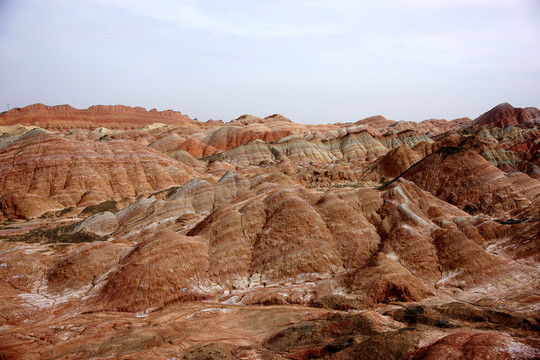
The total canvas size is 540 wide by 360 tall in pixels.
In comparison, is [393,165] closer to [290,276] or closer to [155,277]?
[290,276]

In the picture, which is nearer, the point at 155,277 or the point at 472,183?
the point at 155,277

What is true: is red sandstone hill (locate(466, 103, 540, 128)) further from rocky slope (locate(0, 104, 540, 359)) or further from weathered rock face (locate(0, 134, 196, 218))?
Result: weathered rock face (locate(0, 134, 196, 218))

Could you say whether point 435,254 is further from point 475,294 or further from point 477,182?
point 477,182

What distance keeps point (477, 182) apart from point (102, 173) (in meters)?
65.7

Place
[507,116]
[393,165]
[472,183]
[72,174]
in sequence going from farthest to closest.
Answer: [507,116] → [393,165] → [72,174] → [472,183]

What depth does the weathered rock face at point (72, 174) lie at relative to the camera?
2552 inches

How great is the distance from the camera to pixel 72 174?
70062 mm

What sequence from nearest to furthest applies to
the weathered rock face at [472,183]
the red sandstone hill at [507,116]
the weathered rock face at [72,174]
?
the weathered rock face at [472,183], the weathered rock face at [72,174], the red sandstone hill at [507,116]

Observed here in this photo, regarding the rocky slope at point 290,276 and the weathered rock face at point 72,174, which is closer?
the rocky slope at point 290,276

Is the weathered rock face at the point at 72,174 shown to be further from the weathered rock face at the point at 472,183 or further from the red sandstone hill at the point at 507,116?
the red sandstone hill at the point at 507,116

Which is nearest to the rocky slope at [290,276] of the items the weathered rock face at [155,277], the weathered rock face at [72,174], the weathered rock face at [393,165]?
the weathered rock face at [155,277]

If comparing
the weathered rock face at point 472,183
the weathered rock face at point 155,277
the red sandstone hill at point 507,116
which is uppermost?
the red sandstone hill at point 507,116

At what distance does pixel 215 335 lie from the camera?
63.9ft

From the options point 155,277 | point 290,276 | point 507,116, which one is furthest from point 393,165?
point 507,116
